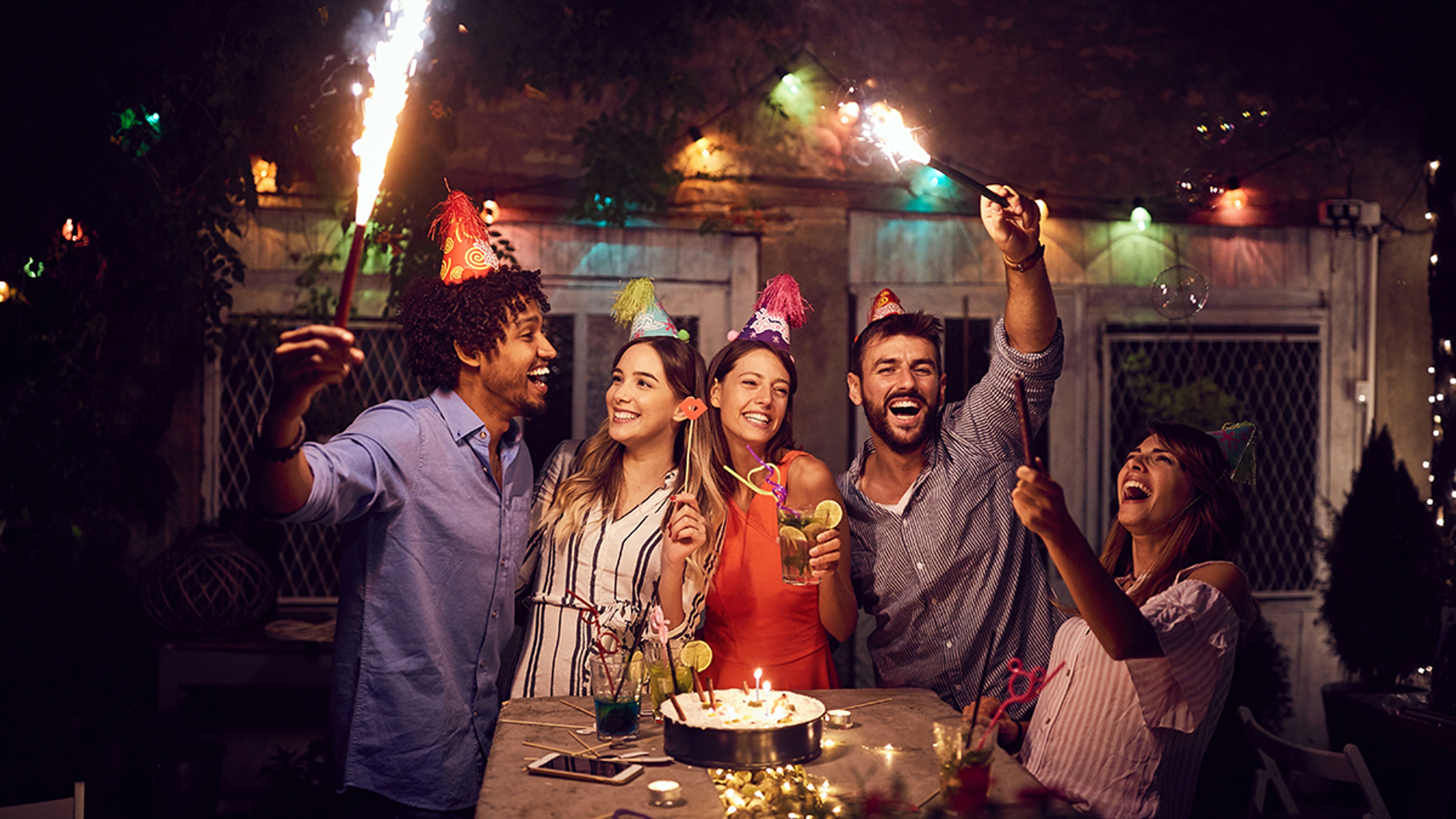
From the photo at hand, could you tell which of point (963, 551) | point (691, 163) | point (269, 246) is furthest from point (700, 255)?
point (963, 551)

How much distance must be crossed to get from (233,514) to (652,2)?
3269 mm

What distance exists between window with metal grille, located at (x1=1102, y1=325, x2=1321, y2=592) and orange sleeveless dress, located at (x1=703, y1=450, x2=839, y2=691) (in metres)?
3.01

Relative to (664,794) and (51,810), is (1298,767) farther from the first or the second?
(51,810)

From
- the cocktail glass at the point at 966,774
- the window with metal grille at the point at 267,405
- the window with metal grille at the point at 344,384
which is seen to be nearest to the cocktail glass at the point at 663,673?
the cocktail glass at the point at 966,774

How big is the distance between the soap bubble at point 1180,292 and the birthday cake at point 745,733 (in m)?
2.90

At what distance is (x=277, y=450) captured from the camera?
209 centimetres

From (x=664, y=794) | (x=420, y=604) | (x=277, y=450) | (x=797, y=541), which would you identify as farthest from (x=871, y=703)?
(x=277, y=450)

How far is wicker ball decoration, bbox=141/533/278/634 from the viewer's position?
4.48m

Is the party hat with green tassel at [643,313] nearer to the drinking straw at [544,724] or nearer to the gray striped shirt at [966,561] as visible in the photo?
the gray striped shirt at [966,561]

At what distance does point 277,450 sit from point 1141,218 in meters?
4.79

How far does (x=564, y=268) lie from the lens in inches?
204

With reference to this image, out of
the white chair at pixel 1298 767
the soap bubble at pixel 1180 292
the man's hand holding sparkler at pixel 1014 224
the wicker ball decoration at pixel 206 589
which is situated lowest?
the white chair at pixel 1298 767

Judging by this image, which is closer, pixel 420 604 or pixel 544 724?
pixel 544 724

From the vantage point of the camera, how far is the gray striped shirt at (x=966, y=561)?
3.05m
